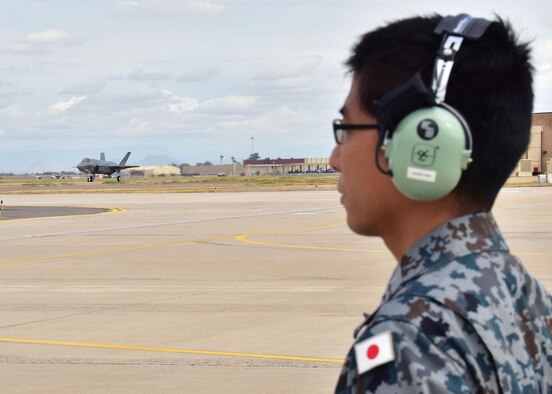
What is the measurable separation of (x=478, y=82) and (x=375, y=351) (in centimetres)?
66

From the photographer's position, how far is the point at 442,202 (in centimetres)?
237

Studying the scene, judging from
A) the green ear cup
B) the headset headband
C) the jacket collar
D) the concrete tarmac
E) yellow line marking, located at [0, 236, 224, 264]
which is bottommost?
yellow line marking, located at [0, 236, 224, 264]

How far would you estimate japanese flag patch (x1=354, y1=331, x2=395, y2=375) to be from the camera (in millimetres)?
2020

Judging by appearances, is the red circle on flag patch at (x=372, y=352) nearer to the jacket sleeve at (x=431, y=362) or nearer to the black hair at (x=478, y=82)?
the jacket sleeve at (x=431, y=362)

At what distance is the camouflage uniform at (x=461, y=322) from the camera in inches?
79.5

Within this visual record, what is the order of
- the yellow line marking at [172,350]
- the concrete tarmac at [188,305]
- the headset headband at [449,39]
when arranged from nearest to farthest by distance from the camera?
1. the headset headband at [449,39]
2. the concrete tarmac at [188,305]
3. the yellow line marking at [172,350]

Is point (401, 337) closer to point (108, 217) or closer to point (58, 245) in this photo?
point (58, 245)

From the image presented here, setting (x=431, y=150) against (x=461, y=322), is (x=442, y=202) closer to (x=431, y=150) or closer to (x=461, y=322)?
(x=431, y=150)

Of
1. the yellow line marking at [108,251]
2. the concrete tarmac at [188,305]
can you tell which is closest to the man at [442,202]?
the concrete tarmac at [188,305]

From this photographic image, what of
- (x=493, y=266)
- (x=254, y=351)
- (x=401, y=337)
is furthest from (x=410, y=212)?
(x=254, y=351)

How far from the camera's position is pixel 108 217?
141 feet

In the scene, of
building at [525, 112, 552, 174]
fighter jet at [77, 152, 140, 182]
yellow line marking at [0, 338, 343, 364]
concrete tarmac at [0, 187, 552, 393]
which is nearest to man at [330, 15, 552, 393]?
concrete tarmac at [0, 187, 552, 393]

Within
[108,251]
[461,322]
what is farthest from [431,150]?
[108,251]

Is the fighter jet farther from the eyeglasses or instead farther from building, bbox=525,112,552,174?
the eyeglasses
